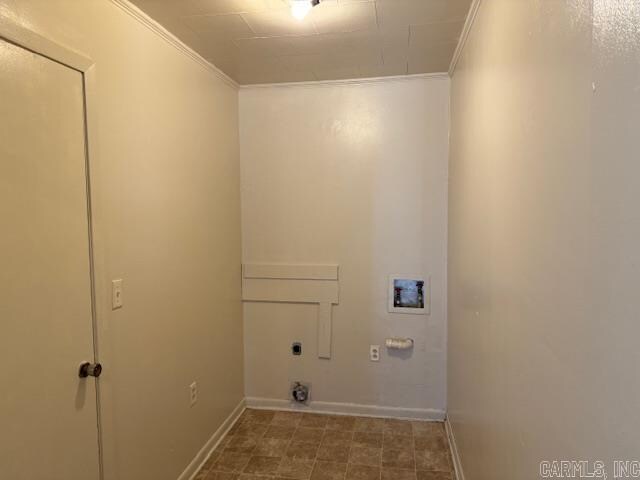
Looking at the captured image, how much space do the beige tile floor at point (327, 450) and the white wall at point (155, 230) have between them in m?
0.23

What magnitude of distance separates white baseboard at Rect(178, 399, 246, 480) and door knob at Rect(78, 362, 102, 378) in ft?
3.42

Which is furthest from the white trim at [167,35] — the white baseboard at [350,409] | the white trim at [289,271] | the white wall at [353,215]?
the white baseboard at [350,409]

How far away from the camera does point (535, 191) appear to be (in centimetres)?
106

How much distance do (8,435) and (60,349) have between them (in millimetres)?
288

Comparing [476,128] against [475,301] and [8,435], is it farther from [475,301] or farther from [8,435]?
[8,435]

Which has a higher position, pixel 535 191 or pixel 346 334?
pixel 535 191

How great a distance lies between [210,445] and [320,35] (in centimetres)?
254

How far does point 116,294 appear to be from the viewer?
1.75 m

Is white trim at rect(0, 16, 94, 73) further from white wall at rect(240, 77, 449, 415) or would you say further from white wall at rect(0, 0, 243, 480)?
white wall at rect(240, 77, 449, 415)

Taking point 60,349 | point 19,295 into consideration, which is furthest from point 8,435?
point 19,295

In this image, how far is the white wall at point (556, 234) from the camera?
66cm

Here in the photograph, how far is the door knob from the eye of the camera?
1.54 m

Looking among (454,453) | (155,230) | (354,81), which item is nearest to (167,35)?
(155,230)

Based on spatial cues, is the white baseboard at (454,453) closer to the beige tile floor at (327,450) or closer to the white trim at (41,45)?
the beige tile floor at (327,450)
